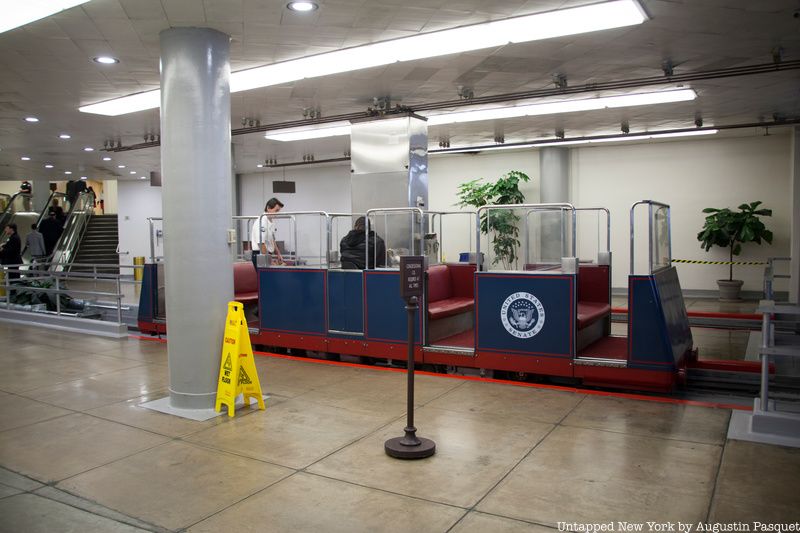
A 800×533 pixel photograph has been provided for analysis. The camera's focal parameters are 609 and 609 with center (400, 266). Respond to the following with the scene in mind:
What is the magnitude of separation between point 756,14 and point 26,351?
1017cm

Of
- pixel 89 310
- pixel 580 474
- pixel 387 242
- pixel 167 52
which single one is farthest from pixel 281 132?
pixel 580 474

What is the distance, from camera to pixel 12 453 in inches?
190

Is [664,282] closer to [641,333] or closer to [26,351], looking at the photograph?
[641,333]

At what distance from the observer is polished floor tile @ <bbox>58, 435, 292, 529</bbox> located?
12.6 ft

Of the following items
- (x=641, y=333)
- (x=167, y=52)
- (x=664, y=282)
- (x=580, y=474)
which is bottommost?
(x=580, y=474)

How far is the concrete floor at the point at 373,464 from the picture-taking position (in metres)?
3.72

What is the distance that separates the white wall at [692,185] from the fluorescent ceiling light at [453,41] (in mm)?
9943

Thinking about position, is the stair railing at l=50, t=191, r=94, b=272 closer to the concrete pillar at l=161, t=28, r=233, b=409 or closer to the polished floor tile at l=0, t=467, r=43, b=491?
the concrete pillar at l=161, t=28, r=233, b=409

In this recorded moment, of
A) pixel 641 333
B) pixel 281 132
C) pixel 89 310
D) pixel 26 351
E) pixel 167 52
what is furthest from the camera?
pixel 89 310

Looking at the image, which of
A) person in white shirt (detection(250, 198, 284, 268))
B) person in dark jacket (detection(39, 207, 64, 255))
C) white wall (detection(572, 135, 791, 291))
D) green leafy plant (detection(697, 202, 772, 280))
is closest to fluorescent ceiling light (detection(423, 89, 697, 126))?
person in white shirt (detection(250, 198, 284, 268))

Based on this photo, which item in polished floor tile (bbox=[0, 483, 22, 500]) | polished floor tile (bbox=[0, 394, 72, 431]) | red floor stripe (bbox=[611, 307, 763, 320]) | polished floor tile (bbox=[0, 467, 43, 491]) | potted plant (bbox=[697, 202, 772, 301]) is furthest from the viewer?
potted plant (bbox=[697, 202, 772, 301])

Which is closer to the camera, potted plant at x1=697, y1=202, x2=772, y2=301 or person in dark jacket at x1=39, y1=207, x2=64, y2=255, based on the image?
potted plant at x1=697, y1=202, x2=772, y2=301

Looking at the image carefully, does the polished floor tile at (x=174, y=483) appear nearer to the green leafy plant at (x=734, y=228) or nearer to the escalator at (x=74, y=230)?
the green leafy plant at (x=734, y=228)

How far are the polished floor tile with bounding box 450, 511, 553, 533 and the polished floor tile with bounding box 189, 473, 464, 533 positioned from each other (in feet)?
0.25
